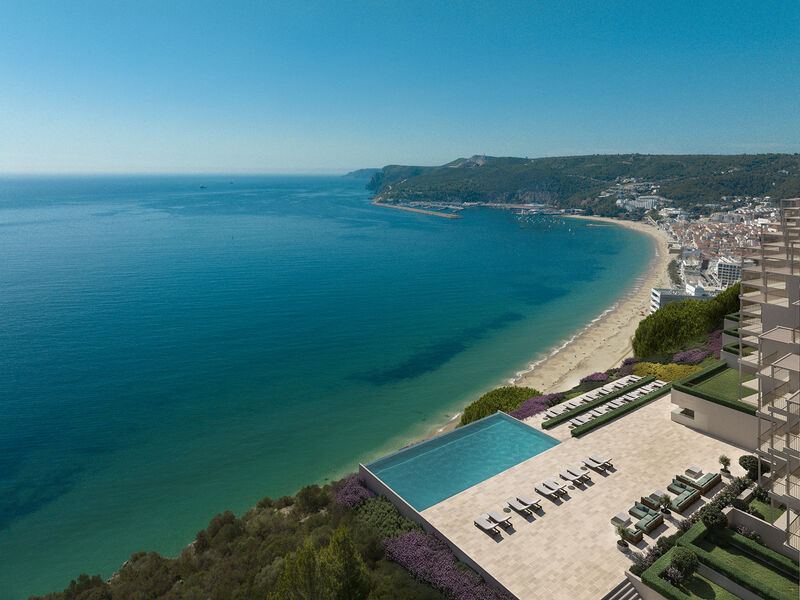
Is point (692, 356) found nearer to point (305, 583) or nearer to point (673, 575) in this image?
point (673, 575)

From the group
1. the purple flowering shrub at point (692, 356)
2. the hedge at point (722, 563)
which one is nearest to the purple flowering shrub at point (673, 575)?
the hedge at point (722, 563)

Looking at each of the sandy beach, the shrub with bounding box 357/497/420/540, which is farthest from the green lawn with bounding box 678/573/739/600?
the sandy beach

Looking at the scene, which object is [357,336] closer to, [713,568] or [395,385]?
[395,385]

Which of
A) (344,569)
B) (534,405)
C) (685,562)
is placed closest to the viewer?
(344,569)

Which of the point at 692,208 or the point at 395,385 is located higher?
the point at 692,208

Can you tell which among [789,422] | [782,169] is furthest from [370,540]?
[782,169]

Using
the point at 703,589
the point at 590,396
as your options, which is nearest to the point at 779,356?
the point at 703,589

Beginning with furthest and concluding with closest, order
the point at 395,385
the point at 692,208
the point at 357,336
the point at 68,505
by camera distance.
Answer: the point at 692,208 < the point at 357,336 < the point at 395,385 < the point at 68,505
